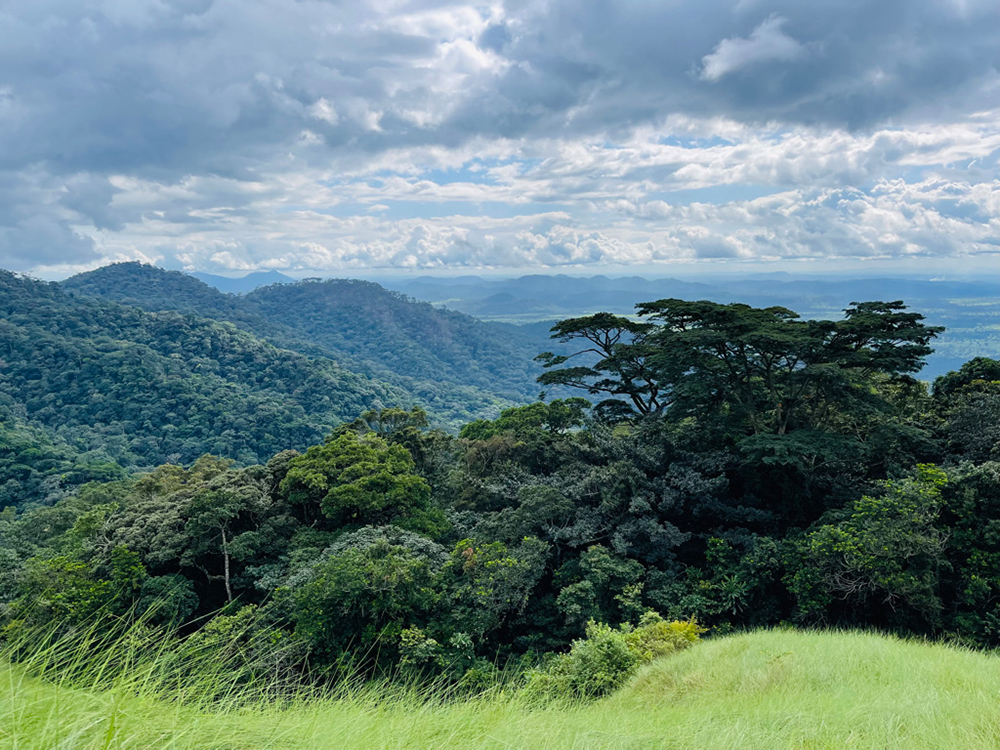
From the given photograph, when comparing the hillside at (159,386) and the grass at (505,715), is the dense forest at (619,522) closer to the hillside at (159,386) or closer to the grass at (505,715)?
the grass at (505,715)

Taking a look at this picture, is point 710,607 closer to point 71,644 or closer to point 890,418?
point 890,418

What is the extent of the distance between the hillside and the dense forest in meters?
65.9

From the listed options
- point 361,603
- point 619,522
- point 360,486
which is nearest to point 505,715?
point 361,603

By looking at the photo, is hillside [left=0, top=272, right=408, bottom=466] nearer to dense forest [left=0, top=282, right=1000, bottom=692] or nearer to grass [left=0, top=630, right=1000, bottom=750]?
dense forest [left=0, top=282, right=1000, bottom=692]

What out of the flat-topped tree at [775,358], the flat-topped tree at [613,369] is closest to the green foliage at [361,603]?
the flat-topped tree at [775,358]

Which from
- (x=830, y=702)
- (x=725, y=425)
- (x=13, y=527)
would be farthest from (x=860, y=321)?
(x=13, y=527)

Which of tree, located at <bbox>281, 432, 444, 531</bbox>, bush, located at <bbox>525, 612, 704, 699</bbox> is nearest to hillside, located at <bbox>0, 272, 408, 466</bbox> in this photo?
tree, located at <bbox>281, 432, 444, 531</bbox>

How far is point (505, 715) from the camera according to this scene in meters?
3.35

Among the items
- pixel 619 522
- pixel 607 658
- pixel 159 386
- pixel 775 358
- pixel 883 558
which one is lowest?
pixel 159 386

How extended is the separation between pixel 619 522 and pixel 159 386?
10106 cm

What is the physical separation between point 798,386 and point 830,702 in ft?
43.3

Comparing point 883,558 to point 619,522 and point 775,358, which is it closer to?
point 619,522

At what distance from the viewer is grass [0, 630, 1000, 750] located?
2.26 metres

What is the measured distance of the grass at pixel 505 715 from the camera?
2.26 metres
